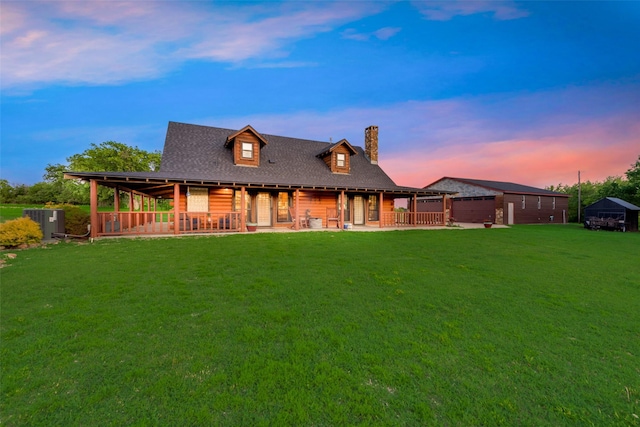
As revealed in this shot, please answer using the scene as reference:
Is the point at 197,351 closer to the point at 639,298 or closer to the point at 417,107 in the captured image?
the point at 639,298

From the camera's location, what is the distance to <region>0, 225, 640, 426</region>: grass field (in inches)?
79.1

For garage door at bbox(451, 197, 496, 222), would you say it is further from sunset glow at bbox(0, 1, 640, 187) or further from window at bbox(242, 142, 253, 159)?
window at bbox(242, 142, 253, 159)

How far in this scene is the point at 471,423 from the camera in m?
1.92

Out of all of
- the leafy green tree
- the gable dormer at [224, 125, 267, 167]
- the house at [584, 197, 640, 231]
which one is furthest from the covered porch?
the leafy green tree

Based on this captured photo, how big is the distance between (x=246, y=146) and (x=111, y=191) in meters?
32.9

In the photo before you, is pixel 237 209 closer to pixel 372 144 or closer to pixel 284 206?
pixel 284 206

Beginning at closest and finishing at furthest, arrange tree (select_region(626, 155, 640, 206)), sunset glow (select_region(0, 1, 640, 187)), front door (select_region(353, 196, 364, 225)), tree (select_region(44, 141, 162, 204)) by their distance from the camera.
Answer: sunset glow (select_region(0, 1, 640, 187)) < front door (select_region(353, 196, 364, 225)) < tree (select_region(626, 155, 640, 206)) < tree (select_region(44, 141, 162, 204))

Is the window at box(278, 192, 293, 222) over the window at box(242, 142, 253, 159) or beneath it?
beneath

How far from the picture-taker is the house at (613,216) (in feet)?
66.9

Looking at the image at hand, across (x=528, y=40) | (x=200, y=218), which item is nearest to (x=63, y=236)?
(x=200, y=218)

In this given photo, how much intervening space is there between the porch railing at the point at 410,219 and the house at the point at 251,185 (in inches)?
2.9

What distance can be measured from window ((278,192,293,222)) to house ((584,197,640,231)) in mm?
25796

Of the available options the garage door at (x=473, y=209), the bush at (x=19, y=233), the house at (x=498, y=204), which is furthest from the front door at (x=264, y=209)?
the garage door at (x=473, y=209)

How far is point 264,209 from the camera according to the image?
1655 cm
